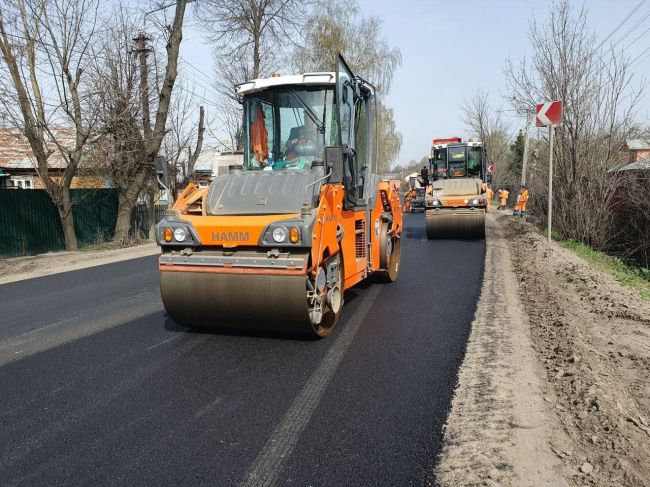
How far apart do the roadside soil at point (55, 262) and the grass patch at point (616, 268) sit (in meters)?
10.5

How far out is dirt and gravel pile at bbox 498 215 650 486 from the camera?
2922 mm

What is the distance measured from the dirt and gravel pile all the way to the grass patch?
79 centimetres

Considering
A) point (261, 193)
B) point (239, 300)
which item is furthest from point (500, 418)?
point (261, 193)

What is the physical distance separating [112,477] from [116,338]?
2.82m

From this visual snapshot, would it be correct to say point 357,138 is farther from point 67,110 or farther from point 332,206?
point 67,110

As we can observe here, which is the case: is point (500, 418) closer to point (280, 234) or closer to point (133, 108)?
point (280, 234)

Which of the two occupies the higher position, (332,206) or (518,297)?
(332,206)

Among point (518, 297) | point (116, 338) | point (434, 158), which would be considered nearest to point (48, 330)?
point (116, 338)

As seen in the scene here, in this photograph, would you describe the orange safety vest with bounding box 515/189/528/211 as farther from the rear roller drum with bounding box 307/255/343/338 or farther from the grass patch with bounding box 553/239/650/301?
the rear roller drum with bounding box 307/255/343/338

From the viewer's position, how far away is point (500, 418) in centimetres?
347

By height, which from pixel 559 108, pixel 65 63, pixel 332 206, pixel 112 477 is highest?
pixel 65 63

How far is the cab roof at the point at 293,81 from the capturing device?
19.6 feet

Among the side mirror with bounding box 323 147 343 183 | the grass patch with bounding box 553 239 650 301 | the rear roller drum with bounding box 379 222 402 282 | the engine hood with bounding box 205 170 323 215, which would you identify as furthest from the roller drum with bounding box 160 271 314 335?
the grass patch with bounding box 553 239 650 301

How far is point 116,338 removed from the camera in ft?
18.2
